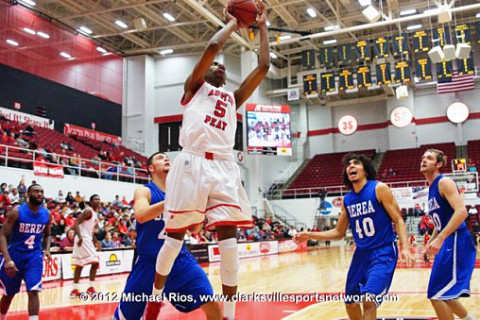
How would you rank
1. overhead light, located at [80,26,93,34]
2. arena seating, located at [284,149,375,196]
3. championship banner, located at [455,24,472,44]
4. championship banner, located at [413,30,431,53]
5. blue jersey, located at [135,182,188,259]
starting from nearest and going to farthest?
blue jersey, located at [135,182,188,259]
championship banner, located at [413,30,431,53]
championship banner, located at [455,24,472,44]
overhead light, located at [80,26,93,34]
arena seating, located at [284,149,375,196]

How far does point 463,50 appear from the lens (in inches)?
640

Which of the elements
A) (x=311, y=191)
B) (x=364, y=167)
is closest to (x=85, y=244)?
(x=364, y=167)

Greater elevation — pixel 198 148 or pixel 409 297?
pixel 198 148

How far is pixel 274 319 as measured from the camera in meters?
5.92

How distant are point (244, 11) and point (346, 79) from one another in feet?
58.2

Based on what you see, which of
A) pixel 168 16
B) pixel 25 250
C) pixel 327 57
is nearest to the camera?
pixel 25 250

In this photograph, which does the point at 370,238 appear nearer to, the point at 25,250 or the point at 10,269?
the point at 10,269

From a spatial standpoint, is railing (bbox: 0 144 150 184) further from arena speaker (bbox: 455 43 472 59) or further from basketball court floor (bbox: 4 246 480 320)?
arena speaker (bbox: 455 43 472 59)

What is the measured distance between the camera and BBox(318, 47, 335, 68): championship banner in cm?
1891

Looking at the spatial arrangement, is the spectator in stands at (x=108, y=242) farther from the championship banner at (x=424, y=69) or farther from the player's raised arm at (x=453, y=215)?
the championship banner at (x=424, y=69)

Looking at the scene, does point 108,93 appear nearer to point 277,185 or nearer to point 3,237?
point 277,185

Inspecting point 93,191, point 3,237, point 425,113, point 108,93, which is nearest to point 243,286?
point 3,237

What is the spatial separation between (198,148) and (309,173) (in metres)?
28.7

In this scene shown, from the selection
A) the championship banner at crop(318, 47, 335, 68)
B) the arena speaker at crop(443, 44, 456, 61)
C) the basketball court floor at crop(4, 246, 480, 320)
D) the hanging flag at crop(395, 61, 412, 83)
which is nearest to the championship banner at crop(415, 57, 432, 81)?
the hanging flag at crop(395, 61, 412, 83)
